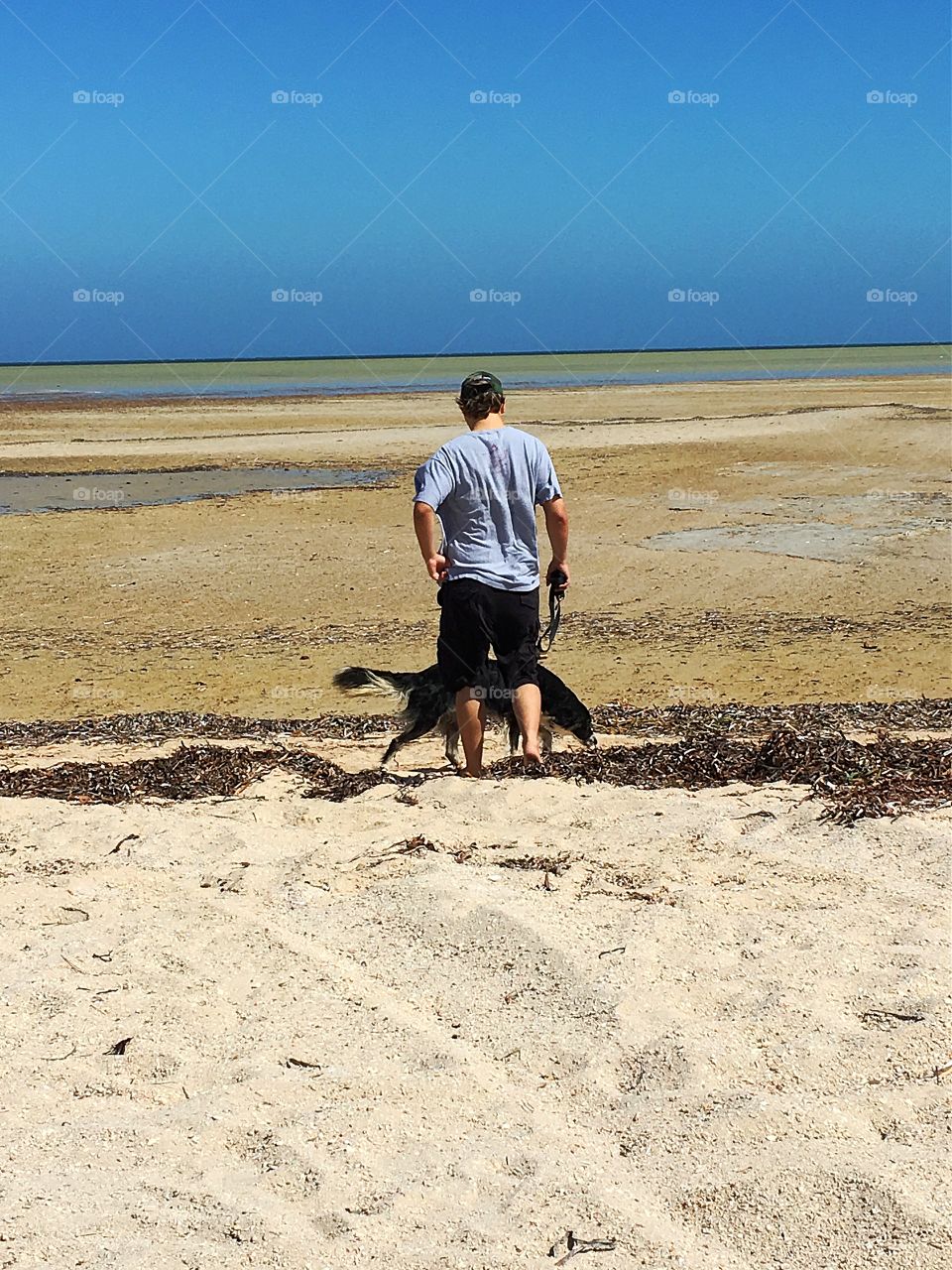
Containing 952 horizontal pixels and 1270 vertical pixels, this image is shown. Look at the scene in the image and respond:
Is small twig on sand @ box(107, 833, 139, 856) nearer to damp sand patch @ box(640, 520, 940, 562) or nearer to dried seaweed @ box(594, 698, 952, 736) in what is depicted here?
dried seaweed @ box(594, 698, 952, 736)

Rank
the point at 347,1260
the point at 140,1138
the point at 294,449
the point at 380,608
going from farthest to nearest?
the point at 294,449, the point at 380,608, the point at 140,1138, the point at 347,1260

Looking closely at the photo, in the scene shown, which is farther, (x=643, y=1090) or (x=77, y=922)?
(x=77, y=922)

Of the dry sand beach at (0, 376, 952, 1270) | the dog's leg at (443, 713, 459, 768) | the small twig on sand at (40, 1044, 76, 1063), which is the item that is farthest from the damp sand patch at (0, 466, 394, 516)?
the small twig on sand at (40, 1044, 76, 1063)

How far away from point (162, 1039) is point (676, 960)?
1.52m

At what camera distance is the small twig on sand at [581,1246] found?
8.96 feet

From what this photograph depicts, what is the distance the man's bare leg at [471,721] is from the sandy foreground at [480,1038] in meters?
0.74

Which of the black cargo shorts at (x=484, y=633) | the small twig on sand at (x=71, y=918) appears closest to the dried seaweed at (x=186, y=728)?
the black cargo shorts at (x=484, y=633)

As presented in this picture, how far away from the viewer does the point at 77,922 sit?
4.33 metres

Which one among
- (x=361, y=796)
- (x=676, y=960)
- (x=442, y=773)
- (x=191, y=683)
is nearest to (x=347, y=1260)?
(x=676, y=960)

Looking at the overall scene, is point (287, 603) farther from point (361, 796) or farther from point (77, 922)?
point (77, 922)

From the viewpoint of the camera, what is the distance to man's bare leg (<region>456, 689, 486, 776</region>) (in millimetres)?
5965

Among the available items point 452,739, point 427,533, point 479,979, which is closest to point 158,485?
point 452,739

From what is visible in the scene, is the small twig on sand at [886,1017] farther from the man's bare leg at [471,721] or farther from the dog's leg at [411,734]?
the dog's leg at [411,734]

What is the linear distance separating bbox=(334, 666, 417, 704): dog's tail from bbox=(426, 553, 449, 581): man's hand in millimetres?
662
